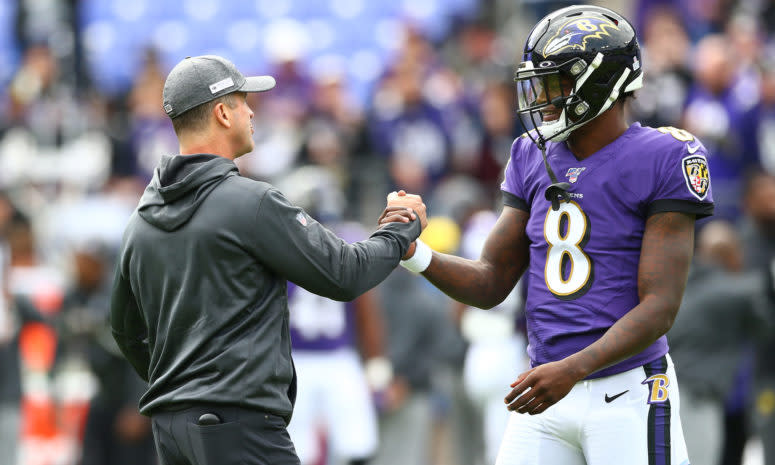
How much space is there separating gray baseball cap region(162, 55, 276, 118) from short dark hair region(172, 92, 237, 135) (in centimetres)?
2

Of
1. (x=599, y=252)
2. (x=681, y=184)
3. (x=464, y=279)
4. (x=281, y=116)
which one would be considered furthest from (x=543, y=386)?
(x=281, y=116)

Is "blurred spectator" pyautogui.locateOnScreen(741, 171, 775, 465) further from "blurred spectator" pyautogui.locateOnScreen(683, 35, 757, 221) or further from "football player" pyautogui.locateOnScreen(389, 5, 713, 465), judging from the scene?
"football player" pyautogui.locateOnScreen(389, 5, 713, 465)

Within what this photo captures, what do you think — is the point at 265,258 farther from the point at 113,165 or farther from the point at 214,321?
the point at 113,165

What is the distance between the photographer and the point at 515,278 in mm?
4512

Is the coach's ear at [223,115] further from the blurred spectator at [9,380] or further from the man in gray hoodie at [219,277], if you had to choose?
the blurred spectator at [9,380]

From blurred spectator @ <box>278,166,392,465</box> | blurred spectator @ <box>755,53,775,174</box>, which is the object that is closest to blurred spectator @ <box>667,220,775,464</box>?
blurred spectator @ <box>755,53,775,174</box>

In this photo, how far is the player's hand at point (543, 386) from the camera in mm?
3885

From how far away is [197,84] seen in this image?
13.4 feet

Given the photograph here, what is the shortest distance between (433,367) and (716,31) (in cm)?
489

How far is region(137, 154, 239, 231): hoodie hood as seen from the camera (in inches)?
158

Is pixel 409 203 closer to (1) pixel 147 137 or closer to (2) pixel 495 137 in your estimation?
(2) pixel 495 137

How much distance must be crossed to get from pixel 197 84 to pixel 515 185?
1.22 m

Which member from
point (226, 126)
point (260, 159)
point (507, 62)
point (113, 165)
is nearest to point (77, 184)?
point (113, 165)

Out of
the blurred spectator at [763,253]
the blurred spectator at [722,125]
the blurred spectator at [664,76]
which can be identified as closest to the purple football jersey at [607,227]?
the blurred spectator at [763,253]
